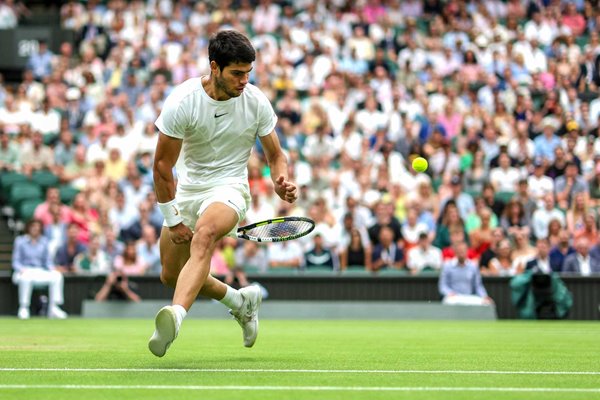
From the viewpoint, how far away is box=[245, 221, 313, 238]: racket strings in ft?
26.1

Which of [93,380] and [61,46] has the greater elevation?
[61,46]

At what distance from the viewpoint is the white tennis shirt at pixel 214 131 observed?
7391 mm

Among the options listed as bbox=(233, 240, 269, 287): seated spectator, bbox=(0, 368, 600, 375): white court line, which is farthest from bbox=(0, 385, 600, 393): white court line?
bbox=(233, 240, 269, 287): seated spectator

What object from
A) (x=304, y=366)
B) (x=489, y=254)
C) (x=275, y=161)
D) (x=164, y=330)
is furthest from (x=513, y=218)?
(x=164, y=330)

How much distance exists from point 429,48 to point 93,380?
58.8ft

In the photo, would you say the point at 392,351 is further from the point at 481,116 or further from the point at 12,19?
the point at 12,19

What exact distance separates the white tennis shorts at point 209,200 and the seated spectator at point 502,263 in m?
10.5

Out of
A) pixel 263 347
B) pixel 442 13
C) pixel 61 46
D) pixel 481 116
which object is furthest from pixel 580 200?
pixel 61 46

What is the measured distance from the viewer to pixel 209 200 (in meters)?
7.45

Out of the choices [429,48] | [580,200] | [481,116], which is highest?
[429,48]

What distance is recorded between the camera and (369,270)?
59.4 ft

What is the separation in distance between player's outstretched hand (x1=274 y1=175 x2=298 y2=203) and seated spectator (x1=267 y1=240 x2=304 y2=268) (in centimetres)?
1117

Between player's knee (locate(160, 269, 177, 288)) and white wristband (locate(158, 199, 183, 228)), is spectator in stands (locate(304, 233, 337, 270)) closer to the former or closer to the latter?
player's knee (locate(160, 269, 177, 288))

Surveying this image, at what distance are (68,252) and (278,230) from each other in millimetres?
11275
